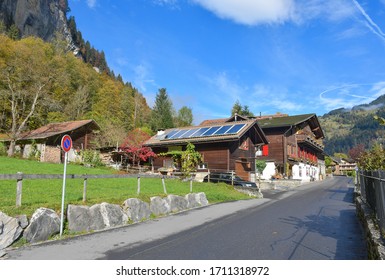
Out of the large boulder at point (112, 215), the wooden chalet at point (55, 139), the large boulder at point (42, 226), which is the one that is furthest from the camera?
the wooden chalet at point (55, 139)

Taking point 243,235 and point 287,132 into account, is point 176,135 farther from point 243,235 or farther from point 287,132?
point 243,235

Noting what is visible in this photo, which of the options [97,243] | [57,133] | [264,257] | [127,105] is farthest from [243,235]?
[127,105]

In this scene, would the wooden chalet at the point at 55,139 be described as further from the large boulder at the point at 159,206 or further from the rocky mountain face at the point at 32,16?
the rocky mountain face at the point at 32,16

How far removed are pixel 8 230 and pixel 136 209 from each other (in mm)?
4668

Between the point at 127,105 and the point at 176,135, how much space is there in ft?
111

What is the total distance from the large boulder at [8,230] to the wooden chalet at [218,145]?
74.1ft

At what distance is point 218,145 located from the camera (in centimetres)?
3047

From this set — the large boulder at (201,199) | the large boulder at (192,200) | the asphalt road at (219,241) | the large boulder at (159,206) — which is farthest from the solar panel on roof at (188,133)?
the asphalt road at (219,241)

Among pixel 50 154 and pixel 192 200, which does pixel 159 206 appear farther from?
pixel 50 154

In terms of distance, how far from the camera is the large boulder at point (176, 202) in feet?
44.7

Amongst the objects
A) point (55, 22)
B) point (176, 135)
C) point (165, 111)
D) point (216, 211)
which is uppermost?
point (55, 22)

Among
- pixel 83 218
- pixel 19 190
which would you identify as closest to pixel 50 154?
pixel 83 218

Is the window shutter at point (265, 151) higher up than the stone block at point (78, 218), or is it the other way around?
the window shutter at point (265, 151)

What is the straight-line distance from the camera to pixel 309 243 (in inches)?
299
